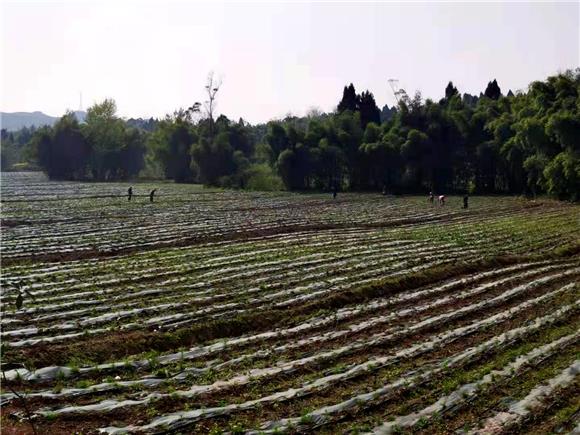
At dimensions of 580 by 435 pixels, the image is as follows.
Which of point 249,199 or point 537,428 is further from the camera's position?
point 249,199

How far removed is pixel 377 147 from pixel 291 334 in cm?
4394

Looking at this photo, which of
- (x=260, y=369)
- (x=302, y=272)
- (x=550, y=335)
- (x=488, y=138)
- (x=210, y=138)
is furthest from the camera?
(x=210, y=138)

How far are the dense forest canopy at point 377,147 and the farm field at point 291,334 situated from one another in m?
19.6

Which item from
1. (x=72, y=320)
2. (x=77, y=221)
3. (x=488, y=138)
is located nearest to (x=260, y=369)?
(x=72, y=320)

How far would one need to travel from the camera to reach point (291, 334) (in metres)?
10.9

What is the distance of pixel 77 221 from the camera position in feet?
96.5

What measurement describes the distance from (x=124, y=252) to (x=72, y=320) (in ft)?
28.7

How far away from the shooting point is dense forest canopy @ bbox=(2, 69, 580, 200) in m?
40.3

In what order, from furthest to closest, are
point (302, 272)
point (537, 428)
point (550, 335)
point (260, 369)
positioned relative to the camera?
point (302, 272), point (550, 335), point (260, 369), point (537, 428)

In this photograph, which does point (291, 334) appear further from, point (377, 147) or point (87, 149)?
point (87, 149)

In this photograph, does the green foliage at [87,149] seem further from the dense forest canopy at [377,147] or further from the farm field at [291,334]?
the farm field at [291,334]

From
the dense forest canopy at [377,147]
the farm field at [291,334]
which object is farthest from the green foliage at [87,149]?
the farm field at [291,334]

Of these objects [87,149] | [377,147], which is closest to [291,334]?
[377,147]

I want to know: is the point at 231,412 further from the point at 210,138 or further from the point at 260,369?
the point at 210,138
